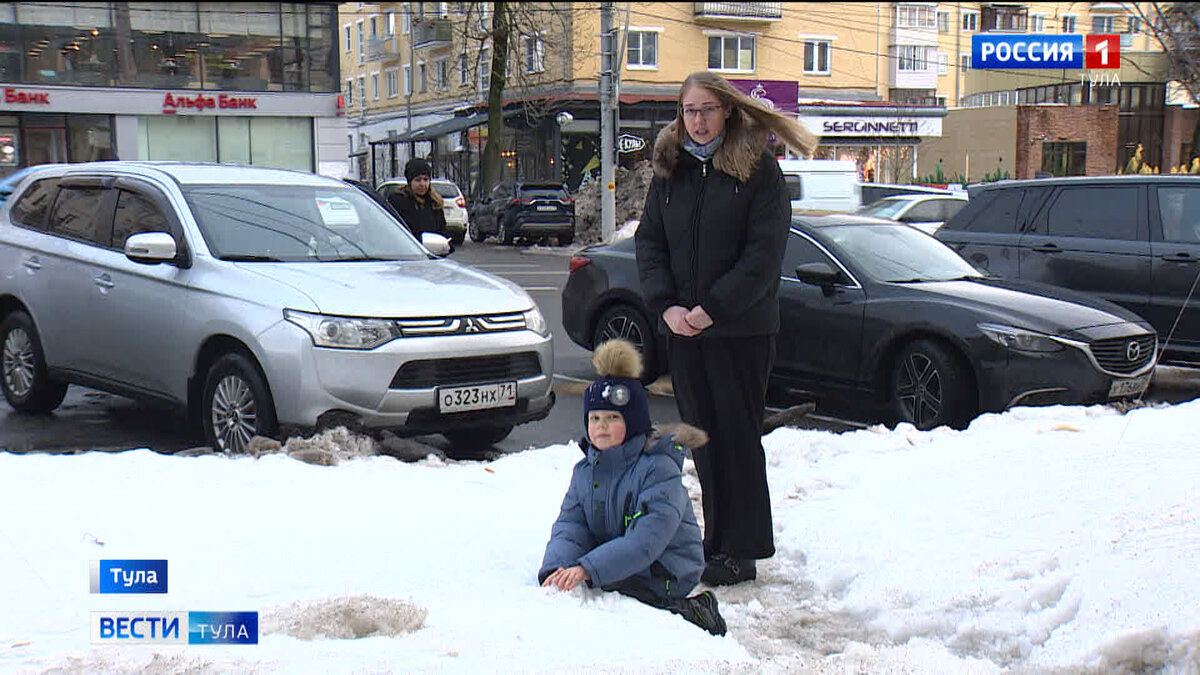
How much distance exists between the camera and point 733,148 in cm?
437

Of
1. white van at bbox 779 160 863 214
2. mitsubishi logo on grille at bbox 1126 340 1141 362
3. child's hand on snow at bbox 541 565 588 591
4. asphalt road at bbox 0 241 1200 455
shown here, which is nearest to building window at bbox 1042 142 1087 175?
white van at bbox 779 160 863 214

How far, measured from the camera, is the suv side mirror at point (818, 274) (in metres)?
8.10

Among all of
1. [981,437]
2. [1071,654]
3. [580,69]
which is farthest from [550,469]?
[580,69]

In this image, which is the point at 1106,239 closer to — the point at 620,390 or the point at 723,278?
the point at 723,278

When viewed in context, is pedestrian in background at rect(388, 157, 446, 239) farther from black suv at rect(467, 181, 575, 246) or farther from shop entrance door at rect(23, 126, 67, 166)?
shop entrance door at rect(23, 126, 67, 166)

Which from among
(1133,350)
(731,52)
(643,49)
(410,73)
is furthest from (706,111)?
(410,73)

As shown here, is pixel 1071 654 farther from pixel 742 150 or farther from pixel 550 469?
pixel 550 469

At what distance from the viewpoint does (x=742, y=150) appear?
4355 millimetres

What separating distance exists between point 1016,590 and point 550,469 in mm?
2684

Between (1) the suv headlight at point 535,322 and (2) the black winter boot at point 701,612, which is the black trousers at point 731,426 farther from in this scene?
(1) the suv headlight at point 535,322

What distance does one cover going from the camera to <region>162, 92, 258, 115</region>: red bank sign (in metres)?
37.2

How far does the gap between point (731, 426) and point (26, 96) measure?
1436 inches

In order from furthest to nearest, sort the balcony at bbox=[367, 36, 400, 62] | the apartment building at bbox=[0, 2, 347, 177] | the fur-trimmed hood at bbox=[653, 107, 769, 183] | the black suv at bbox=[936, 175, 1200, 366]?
the balcony at bbox=[367, 36, 400, 62], the apartment building at bbox=[0, 2, 347, 177], the black suv at bbox=[936, 175, 1200, 366], the fur-trimmed hood at bbox=[653, 107, 769, 183]

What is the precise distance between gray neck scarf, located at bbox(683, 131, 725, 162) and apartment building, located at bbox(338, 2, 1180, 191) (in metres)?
37.6
